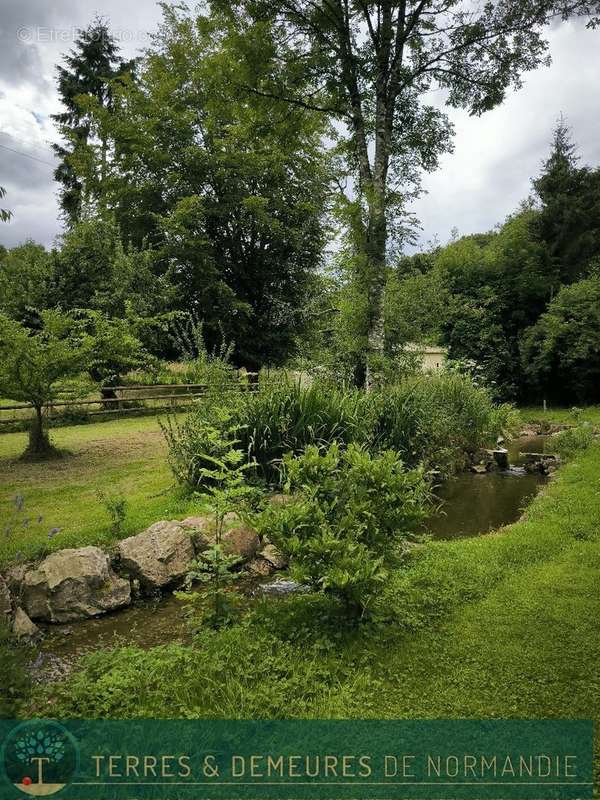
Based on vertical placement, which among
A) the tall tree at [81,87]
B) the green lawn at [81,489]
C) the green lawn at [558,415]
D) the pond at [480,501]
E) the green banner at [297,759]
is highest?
the tall tree at [81,87]

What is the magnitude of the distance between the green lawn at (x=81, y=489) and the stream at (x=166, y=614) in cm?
88

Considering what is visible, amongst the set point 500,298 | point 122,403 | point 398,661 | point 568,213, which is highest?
point 568,213

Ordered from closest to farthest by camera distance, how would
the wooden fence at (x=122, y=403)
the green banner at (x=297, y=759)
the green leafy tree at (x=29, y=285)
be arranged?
the green banner at (x=297, y=759)
the wooden fence at (x=122, y=403)
the green leafy tree at (x=29, y=285)

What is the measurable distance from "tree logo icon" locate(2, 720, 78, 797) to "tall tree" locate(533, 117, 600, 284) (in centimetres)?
2064

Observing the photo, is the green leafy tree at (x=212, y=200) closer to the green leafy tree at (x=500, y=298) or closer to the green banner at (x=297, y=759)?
the green leafy tree at (x=500, y=298)

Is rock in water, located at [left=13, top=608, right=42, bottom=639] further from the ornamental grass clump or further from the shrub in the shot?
the ornamental grass clump

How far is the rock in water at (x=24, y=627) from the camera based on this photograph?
11.2ft

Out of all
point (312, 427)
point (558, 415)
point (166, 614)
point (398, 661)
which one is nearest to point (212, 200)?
point (558, 415)

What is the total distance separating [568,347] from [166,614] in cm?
1669

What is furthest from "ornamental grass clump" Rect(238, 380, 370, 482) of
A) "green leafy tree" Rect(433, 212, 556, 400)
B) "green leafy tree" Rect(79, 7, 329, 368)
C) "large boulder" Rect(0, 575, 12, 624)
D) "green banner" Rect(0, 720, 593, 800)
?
"green leafy tree" Rect(433, 212, 556, 400)

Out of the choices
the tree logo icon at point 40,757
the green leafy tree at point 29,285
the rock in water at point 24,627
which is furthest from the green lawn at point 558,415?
the green leafy tree at point 29,285

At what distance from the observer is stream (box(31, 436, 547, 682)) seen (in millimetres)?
3359

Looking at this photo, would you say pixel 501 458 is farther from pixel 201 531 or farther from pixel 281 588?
pixel 201 531

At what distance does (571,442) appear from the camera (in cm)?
927
